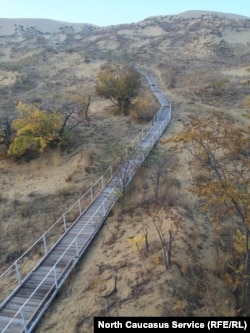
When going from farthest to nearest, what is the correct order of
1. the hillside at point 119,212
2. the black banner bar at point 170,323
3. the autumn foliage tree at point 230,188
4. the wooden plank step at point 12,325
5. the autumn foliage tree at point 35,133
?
the autumn foliage tree at point 35,133 < the hillside at point 119,212 < the autumn foliage tree at point 230,188 < the wooden plank step at point 12,325 < the black banner bar at point 170,323

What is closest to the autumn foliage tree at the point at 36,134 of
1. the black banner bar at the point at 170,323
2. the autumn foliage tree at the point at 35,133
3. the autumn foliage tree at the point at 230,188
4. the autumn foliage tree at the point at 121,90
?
the autumn foliage tree at the point at 35,133

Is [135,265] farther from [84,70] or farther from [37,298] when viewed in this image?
[84,70]

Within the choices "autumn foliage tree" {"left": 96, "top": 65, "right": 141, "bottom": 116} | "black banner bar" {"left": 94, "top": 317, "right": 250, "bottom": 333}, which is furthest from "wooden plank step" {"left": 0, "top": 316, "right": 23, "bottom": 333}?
"autumn foliage tree" {"left": 96, "top": 65, "right": 141, "bottom": 116}

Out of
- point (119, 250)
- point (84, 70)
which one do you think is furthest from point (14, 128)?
point (84, 70)

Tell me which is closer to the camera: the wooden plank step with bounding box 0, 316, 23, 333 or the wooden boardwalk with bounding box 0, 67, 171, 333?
the wooden plank step with bounding box 0, 316, 23, 333

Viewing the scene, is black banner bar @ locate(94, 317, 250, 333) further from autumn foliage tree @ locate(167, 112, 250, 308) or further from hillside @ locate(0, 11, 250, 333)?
autumn foliage tree @ locate(167, 112, 250, 308)

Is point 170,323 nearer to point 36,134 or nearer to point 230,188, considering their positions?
point 230,188

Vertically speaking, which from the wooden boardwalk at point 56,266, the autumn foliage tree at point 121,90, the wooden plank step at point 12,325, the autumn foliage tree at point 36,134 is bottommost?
the wooden plank step at point 12,325

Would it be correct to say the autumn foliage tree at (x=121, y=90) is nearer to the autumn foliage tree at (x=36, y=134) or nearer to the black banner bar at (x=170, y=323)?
the autumn foliage tree at (x=36, y=134)
